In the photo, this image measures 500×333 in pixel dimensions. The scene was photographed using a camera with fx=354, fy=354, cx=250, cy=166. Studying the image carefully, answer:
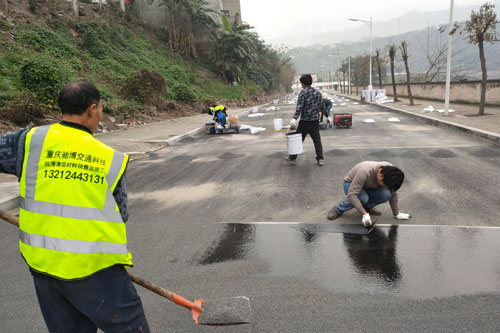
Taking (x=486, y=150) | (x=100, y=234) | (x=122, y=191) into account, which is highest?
(x=122, y=191)

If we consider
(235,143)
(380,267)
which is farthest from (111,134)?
(380,267)

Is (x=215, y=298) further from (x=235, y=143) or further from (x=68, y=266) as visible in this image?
(x=235, y=143)

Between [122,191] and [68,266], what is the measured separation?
419mm

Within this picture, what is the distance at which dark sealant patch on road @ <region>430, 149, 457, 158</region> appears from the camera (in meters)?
7.95

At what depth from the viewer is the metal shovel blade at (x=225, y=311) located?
101 inches

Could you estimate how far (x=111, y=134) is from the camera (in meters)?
12.8

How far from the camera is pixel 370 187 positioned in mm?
4344

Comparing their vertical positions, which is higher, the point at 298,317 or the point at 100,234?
the point at 100,234

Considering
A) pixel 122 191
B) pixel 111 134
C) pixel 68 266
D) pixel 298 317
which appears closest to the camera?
pixel 68 266

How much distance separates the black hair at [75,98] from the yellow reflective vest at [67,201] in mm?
104

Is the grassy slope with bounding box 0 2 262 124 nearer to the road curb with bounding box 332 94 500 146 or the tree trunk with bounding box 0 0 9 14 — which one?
the tree trunk with bounding box 0 0 9 14

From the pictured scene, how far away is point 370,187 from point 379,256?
100 cm

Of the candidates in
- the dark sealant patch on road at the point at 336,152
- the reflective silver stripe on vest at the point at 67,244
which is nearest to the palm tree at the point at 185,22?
the dark sealant patch on road at the point at 336,152

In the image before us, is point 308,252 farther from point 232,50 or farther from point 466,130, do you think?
point 232,50
